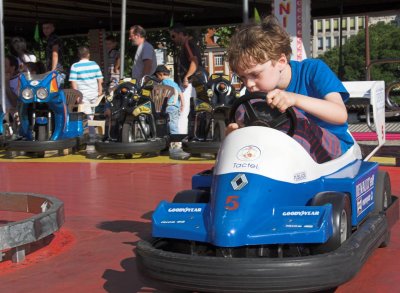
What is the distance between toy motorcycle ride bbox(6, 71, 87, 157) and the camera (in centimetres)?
905

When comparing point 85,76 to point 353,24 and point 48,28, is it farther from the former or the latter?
point 353,24

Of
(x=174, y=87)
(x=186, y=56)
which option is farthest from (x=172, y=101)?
(x=186, y=56)

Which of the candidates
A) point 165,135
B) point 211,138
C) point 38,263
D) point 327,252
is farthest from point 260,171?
point 165,135

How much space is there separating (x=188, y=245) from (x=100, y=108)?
8.58 meters

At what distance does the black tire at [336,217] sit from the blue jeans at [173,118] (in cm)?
667

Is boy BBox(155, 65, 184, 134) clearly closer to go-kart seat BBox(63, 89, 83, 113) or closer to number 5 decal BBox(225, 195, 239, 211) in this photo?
go-kart seat BBox(63, 89, 83, 113)

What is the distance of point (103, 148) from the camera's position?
8.82 meters

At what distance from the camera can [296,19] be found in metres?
10.7

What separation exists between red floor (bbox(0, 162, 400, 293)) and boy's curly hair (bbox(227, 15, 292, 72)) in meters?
1.14

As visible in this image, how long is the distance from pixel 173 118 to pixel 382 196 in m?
6.28

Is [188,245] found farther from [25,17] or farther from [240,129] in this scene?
[25,17]

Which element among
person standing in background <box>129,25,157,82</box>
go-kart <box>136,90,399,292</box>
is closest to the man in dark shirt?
person standing in background <box>129,25,157,82</box>

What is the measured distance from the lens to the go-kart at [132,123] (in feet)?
28.6

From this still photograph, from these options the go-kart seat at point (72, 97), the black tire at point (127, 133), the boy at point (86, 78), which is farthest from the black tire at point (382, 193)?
the boy at point (86, 78)
